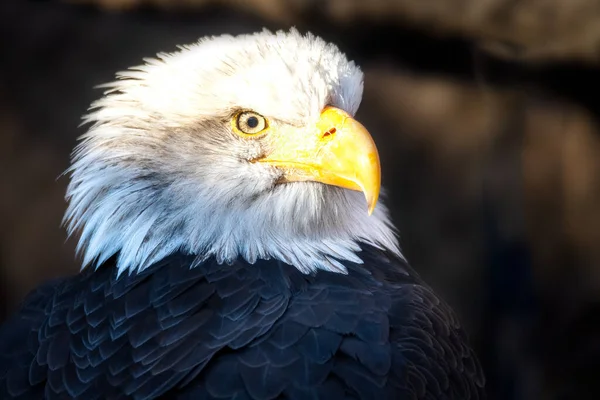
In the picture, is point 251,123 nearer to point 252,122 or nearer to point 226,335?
point 252,122

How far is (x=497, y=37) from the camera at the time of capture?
12.5 ft

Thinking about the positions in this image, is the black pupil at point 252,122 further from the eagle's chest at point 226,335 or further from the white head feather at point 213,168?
the eagle's chest at point 226,335

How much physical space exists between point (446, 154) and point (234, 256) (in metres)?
2.16

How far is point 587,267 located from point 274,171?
8.08 feet

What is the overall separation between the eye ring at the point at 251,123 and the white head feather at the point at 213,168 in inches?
1.0

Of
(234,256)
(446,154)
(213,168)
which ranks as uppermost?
(446,154)

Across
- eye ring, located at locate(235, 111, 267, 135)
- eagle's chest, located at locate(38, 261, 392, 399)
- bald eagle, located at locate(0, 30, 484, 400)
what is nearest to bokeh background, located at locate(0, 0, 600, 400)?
bald eagle, located at locate(0, 30, 484, 400)

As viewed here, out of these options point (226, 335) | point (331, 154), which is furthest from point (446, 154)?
point (226, 335)

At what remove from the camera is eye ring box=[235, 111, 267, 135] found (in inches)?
88.9

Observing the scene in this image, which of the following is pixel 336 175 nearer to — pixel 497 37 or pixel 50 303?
pixel 50 303

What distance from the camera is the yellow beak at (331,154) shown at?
2.13 m

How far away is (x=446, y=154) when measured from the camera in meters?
4.14

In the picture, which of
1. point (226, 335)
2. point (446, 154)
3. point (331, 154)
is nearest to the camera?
point (226, 335)

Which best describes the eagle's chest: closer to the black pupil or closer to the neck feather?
the neck feather
